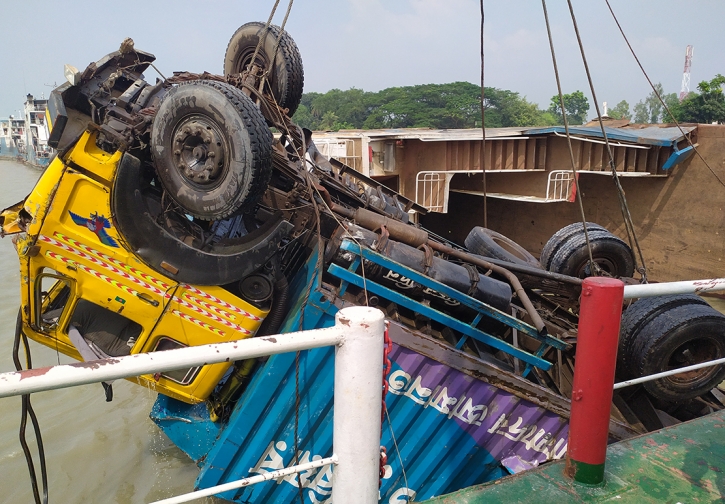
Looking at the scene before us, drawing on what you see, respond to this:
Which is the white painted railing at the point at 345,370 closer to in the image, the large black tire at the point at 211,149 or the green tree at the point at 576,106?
the large black tire at the point at 211,149

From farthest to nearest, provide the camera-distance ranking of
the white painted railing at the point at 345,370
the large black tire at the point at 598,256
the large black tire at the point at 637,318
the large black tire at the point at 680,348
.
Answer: the large black tire at the point at 598,256 < the large black tire at the point at 637,318 < the large black tire at the point at 680,348 < the white painted railing at the point at 345,370

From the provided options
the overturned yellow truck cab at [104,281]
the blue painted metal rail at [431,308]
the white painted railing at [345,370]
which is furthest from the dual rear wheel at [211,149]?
the white painted railing at [345,370]

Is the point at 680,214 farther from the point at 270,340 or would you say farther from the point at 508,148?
the point at 270,340

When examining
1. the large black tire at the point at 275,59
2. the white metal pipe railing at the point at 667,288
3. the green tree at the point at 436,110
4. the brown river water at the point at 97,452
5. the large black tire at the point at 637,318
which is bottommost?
the brown river water at the point at 97,452

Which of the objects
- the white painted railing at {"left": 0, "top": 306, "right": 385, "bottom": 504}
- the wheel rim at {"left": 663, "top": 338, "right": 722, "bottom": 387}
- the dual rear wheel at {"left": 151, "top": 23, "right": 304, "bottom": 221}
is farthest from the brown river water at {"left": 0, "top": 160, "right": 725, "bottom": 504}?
the wheel rim at {"left": 663, "top": 338, "right": 722, "bottom": 387}

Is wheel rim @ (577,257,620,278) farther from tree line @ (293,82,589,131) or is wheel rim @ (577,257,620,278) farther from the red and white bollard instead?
tree line @ (293,82,589,131)

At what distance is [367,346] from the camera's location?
1.44m

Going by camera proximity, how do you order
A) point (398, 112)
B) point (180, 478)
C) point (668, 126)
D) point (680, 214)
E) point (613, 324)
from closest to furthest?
point (613, 324) → point (180, 478) → point (680, 214) → point (668, 126) → point (398, 112)

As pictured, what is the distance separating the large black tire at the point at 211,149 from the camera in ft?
9.06

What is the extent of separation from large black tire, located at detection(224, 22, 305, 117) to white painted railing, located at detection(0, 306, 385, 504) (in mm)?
3572

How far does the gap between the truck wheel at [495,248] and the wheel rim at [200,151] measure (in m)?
2.72

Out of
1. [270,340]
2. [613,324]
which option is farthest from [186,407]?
[613,324]

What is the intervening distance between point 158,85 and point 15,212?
1.29 m

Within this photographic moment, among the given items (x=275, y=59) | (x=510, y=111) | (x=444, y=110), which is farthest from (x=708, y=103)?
(x=510, y=111)
